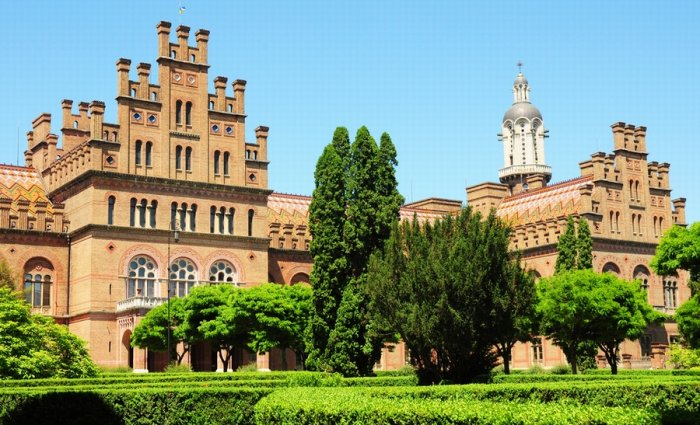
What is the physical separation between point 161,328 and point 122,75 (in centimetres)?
1837

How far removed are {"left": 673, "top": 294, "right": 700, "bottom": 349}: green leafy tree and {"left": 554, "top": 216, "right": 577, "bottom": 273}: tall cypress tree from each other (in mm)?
13326

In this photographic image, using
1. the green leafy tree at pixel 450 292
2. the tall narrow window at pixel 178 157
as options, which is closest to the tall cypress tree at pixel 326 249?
the green leafy tree at pixel 450 292

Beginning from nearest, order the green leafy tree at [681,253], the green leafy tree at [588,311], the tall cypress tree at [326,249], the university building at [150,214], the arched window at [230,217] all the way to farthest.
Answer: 1. the tall cypress tree at [326,249]
2. the green leafy tree at [681,253]
3. the green leafy tree at [588,311]
4. the university building at [150,214]
5. the arched window at [230,217]

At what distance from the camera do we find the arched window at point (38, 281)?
210ft

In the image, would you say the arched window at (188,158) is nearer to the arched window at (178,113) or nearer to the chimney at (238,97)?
the arched window at (178,113)

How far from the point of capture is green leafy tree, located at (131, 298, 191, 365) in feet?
190

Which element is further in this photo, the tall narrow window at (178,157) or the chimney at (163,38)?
the tall narrow window at (178,157)

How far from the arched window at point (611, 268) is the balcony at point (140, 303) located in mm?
37649

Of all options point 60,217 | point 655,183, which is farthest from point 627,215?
point 60,217

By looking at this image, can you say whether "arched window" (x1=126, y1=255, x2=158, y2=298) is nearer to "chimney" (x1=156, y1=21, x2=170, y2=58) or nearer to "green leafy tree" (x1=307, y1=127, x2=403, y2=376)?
"chimney" (x1=156, y1=21, x2=170, y2=58)

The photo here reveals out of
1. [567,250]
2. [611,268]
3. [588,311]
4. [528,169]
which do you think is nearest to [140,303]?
[588,311]

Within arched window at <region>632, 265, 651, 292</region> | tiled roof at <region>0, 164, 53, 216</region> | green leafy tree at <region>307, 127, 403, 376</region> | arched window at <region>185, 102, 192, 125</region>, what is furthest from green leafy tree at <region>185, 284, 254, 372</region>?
arched window at <region>632, 265, 651, 292</region>

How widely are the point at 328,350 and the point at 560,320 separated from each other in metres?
19.3

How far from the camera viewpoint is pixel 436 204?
99.5 meters
